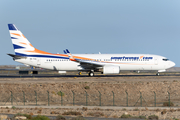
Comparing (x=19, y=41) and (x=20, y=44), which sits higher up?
(x=19, y=41)

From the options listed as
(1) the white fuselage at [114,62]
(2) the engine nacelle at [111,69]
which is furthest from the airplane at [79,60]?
(2) the engine nacelle at [111,69]

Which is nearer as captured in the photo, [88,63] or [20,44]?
[88,63]

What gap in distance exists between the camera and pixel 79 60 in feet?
175

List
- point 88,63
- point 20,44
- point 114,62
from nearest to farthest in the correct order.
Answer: point 88,63, point 114,62, point 20,44

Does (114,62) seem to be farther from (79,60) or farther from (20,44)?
(20,44)

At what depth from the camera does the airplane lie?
52.4m

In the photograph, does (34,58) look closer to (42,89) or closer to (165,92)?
(42,89)

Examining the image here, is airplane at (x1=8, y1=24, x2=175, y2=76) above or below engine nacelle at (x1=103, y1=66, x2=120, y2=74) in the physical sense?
above

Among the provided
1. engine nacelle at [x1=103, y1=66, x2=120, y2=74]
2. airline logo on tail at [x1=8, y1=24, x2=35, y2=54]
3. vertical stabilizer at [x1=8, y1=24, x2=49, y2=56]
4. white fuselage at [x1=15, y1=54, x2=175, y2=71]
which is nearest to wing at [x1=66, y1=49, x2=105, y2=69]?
white fuselage at [x1=15, y1=54, x2=175, y2=71]

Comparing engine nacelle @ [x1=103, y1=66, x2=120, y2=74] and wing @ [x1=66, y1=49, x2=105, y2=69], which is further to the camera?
wing @ [x1=66, y1=49, x2=105, y2=69]

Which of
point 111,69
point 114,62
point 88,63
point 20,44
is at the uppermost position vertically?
point 20,44

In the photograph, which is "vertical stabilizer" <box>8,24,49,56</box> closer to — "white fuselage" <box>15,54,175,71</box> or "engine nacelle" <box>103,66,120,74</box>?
"white fuselage" <box>15,54,175,71</box>

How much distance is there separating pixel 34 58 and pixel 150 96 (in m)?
24.6

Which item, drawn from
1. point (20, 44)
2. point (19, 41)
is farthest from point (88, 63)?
point (19, 41)
